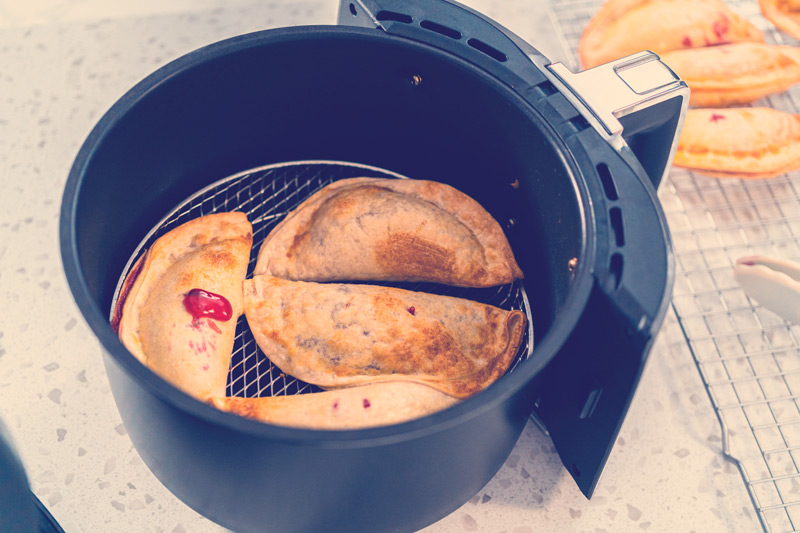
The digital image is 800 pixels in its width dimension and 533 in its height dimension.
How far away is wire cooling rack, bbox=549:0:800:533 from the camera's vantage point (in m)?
0.97

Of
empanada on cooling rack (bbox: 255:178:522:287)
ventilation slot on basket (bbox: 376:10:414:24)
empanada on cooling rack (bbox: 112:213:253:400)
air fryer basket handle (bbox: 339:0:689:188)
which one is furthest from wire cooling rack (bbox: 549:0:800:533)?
empanada on cooling rack (bbox: 112:213:253:400)

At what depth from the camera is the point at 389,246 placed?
96 cm

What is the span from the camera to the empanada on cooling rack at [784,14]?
49.5 inches

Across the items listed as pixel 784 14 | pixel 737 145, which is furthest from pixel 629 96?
pixel 784 14

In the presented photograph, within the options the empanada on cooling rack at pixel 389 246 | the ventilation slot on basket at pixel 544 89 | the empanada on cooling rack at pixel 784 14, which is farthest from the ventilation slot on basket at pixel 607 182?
the empanada on cooling rack at pixel 784 14

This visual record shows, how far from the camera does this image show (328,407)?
2.54 ft

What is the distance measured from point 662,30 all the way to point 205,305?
2.95ft

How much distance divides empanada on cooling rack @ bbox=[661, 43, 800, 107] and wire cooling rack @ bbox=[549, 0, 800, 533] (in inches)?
3.6

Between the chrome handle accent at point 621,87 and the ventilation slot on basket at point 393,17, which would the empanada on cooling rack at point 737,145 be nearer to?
the chrome handle accent at point 621,87

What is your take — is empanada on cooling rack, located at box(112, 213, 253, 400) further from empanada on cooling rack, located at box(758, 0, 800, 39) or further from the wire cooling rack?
empanada on cooling rack, located at box(758, 0, 800, 39)

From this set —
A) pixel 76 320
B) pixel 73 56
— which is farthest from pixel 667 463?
pixel 73 56

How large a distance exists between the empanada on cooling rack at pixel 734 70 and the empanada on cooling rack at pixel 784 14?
7cm

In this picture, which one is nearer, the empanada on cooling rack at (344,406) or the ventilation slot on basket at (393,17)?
the empanada on cooling rack at (344,406)

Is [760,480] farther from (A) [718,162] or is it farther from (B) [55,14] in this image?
(B) [55,14]
